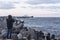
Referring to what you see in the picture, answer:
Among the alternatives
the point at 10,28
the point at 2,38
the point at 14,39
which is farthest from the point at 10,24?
the point at 14,39

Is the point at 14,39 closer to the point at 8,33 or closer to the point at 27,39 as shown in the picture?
the point at 27,39

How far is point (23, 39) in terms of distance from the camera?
21.5 feet

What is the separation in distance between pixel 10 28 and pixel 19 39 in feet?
8.09

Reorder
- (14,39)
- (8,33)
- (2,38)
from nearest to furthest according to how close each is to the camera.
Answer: (14,39), (2,38), (8,33)

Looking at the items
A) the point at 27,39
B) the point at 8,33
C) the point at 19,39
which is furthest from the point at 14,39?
the point at 8,33

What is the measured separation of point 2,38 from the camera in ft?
22.8

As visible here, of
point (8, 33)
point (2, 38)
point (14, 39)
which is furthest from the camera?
point (8, 33)

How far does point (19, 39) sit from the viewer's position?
6.54 meters

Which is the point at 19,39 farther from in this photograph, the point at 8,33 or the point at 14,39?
the point at 8,33

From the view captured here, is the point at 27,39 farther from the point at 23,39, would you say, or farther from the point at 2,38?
the point at 2,38

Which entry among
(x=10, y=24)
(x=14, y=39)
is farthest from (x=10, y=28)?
(x=14, y=39)

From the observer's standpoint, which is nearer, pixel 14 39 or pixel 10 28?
pixel 14 39

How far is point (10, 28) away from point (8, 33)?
13.0 inches

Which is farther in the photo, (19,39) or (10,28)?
(10,28)
